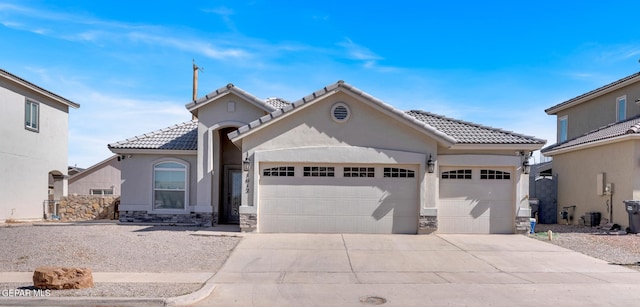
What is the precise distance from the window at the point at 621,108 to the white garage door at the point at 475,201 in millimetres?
9662

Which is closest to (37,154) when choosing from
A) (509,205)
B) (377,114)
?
(377,114)

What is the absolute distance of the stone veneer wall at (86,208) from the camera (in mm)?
24562

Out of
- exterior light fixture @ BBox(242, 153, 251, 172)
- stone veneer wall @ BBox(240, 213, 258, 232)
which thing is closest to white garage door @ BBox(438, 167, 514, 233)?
stone veneer wall @ BBox(240, 213, 258, 232)

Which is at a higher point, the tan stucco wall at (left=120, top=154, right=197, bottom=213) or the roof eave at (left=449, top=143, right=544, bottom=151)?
the roof eave at (left=449, top=143, right=544, bottom=151)

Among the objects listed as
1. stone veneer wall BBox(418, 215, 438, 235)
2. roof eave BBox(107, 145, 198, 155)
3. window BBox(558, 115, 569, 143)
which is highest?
window BBox(558, 115, 569, 143)

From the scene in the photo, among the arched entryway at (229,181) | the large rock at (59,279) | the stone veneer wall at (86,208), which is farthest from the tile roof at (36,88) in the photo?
the large rock at (59,279)

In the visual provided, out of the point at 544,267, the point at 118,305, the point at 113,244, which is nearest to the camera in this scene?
the point at 118,305

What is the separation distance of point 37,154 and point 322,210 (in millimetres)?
16035

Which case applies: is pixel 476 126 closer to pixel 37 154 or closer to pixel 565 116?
pixel 565 116

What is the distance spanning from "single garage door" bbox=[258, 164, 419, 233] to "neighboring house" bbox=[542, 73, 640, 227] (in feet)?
24.6

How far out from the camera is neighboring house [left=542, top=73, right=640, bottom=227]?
16438mm

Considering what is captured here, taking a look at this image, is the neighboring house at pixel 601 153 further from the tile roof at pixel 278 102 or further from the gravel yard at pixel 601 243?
the tile roof at pixel 278 102

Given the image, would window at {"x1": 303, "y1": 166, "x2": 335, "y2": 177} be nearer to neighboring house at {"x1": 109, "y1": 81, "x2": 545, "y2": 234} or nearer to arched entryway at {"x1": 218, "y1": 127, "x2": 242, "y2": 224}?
neighboring house at {"x1": 109, "y1": 81, "x2": 545, "y2": 234}

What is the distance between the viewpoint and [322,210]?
49.2 ft
